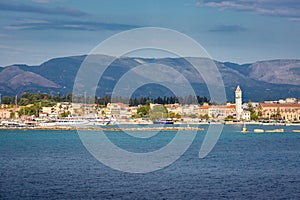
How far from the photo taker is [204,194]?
72.7 feet

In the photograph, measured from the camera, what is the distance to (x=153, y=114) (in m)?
113

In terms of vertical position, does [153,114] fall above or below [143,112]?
below

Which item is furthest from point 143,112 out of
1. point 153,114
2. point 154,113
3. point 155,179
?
point 155,179

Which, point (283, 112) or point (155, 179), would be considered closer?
point (155, 179)

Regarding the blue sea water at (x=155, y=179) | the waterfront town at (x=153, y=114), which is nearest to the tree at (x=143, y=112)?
the waterfront town at (x=153, y=114)

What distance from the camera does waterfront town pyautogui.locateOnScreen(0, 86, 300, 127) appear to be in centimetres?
10425

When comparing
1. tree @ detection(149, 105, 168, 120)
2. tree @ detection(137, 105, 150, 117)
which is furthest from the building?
tree @ detection(137, 105, 150, 117)

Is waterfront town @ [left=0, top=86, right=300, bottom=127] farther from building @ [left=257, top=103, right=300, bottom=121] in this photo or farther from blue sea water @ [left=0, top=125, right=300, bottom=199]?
blue sea water @ [left=0, top=125, right=300, bottom=199]

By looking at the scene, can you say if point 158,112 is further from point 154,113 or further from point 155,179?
point 155,179

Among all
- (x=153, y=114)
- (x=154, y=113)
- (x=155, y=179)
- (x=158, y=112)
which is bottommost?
(x=155, y=179)

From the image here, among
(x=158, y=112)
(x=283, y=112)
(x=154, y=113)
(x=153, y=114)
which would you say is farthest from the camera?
(x=283, y=112)

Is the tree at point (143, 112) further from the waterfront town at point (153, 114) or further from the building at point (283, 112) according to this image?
the building at point (283, 112)

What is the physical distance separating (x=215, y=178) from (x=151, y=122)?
79316 millimetres

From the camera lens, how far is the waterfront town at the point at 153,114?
104 meters
